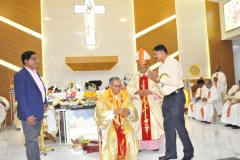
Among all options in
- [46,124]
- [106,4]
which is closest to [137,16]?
[106,4]

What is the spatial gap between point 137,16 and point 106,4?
53.9 inches

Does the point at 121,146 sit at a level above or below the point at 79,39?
below

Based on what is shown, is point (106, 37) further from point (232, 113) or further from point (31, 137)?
point (31, 137)

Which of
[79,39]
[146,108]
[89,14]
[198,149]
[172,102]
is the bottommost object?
[198,149]

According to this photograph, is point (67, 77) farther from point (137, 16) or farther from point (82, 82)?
point (137, 16)

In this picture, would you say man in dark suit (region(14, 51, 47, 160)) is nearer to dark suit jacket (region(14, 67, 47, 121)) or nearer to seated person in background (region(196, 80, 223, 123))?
dark suit jacket (region(14, 67, 47, 121))

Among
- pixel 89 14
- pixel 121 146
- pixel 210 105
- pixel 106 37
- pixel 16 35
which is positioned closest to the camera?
pixel 121 146

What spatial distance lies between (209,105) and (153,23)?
177 inches

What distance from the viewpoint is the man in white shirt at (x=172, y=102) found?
3234 millimetres

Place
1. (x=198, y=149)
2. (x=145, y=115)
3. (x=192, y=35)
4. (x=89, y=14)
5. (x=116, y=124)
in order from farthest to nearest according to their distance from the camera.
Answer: (x=192, y=35) < (x=89, y=14) < (x=145, y=115) < (x=198, y=149) < (x=116, y=124)

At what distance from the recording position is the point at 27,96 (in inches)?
107

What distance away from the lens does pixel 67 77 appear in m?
8.95

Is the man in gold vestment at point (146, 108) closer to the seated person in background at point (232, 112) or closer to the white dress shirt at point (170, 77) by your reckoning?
the white dress shirt at point (170, 77)

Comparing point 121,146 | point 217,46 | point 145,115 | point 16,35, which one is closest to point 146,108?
point 145,115
